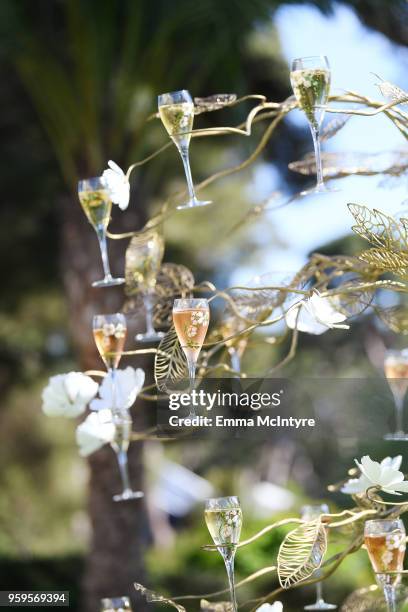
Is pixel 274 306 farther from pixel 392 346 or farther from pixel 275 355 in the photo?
pixel 392 346

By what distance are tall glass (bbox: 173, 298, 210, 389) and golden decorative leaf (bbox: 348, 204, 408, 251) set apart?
270mm

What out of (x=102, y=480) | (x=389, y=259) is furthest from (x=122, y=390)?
(x=102, y=480)

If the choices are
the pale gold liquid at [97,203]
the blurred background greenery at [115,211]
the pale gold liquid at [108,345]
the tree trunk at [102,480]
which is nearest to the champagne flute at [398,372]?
the blurred background greenery at [115,211]

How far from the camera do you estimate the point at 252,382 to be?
1.43m

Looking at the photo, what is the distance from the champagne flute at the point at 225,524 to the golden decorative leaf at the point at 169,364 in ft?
0.55

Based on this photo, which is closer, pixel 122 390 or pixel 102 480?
pixel 122 390

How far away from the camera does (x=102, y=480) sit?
510cm

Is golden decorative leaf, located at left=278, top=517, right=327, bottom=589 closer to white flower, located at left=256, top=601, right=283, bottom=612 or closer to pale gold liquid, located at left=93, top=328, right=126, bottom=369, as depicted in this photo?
white flower, located at left=256, top=601, right=283, bottom=612

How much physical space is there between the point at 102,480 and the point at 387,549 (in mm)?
4050

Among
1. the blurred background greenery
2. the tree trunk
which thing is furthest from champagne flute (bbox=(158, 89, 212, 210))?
the tree trunk

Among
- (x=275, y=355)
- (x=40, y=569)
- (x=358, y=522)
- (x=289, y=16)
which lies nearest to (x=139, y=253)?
(x=358, y=522)

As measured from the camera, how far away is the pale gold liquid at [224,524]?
125 cm

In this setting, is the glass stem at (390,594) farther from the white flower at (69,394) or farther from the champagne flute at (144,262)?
the champagne flute at (144,262)

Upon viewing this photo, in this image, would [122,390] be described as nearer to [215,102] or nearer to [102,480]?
[215,102]
